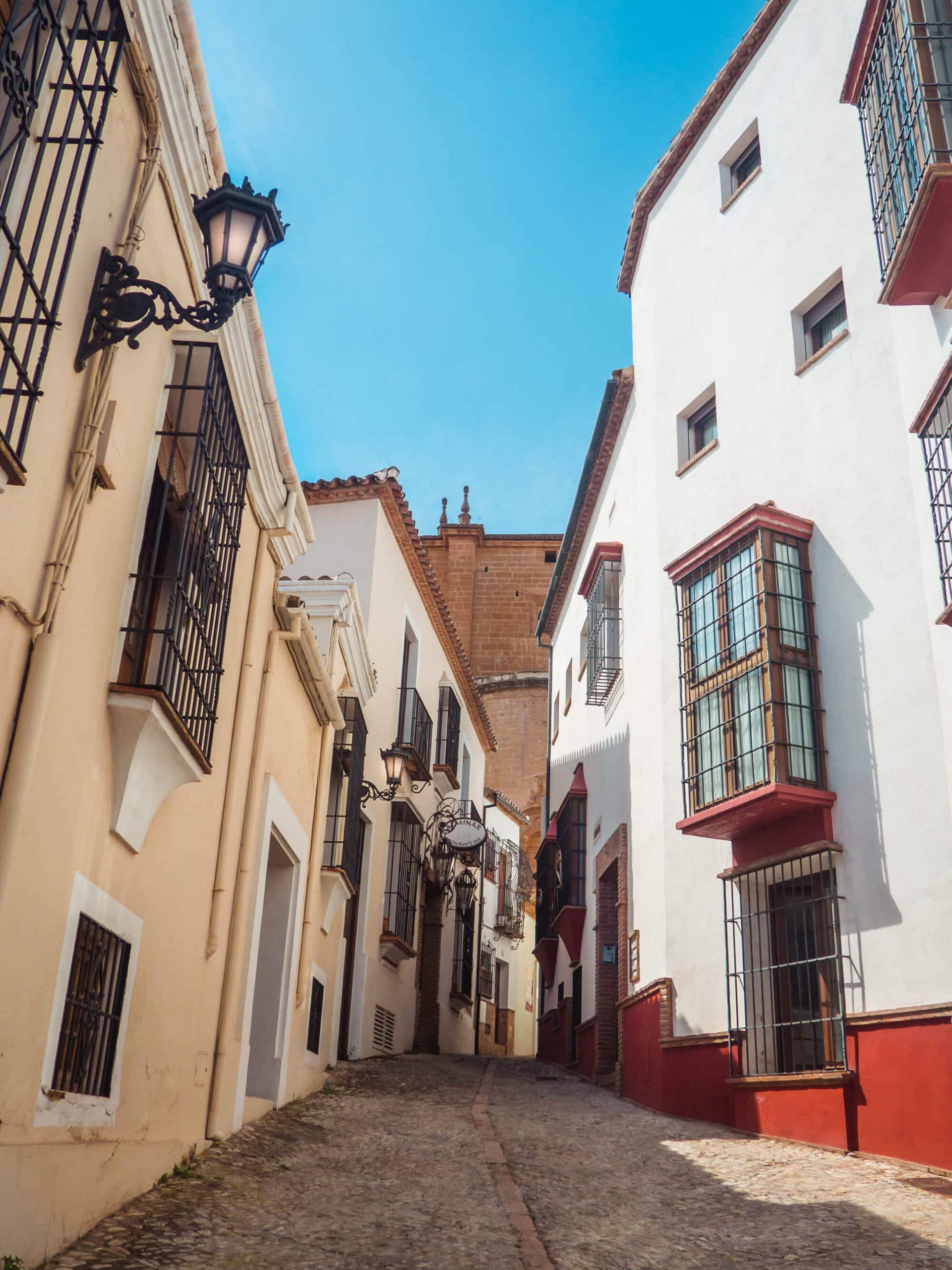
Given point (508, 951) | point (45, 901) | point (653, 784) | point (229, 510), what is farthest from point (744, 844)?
point (508, 951)

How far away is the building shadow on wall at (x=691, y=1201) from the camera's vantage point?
483cm

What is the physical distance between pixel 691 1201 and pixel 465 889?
42.6ft

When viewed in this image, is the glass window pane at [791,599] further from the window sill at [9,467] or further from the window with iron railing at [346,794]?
the window sill at [9,467]

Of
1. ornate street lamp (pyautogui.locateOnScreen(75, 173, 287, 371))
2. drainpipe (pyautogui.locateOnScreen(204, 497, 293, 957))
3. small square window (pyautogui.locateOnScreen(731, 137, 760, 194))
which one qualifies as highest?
small square window (pyautogui.locateOnScreen(731, 137, 760, 194))

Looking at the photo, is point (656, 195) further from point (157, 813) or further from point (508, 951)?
point (508, 951)

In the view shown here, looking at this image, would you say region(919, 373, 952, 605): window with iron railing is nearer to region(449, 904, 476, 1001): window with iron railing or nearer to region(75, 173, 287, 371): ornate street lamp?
region(75, 173, 287, 371): ornate street lamp

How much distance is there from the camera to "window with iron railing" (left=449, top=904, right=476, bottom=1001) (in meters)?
20.4

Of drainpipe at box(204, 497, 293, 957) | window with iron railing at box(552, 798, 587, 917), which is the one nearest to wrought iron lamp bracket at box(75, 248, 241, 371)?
drainpipe at box(204, 497, 293, 957)

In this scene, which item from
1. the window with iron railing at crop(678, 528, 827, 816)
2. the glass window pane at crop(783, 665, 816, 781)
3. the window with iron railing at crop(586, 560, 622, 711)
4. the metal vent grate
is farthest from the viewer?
the metal vent grate

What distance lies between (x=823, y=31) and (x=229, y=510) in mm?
7988

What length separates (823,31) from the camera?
10.6m

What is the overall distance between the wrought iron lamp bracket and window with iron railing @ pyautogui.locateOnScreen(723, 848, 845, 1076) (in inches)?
239

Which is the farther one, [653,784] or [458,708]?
[458,708]

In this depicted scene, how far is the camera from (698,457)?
11.3m
